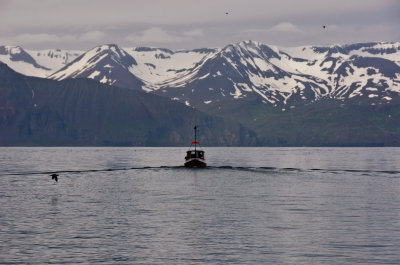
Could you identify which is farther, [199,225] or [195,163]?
[195,163]

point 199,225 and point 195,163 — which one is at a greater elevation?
point 195,163

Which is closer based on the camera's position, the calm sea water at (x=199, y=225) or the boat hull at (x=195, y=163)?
the calm sea water at (x=199, y=225)

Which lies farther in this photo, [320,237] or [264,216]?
[264,216]

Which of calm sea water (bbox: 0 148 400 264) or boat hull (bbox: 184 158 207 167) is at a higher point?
boat hull (bbox: 184 158 207 167)

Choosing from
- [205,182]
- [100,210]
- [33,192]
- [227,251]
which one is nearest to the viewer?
[227,251]

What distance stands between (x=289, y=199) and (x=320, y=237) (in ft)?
123

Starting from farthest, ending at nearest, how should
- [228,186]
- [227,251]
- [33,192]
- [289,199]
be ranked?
[228,186], [33,192], [289,199], [227,251]

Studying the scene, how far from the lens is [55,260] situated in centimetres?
5041

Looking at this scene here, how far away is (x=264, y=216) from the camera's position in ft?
251

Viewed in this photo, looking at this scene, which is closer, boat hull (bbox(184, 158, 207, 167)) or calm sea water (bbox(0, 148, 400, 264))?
calm sea water (bbox(0, 148, 400, 264))

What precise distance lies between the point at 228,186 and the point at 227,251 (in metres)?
70.6

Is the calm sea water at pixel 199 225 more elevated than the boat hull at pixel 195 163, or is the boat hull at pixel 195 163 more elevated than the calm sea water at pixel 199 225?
the boat hull at pixel 195 163

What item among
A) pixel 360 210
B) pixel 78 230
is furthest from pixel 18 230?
pixel 360 210

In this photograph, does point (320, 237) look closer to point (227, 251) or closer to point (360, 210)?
point (227, 251)
